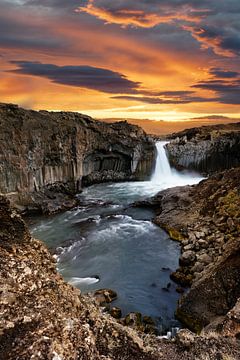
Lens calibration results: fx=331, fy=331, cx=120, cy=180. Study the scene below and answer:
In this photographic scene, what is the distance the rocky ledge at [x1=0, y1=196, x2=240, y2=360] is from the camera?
18.8 ft

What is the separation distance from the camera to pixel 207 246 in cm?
2312

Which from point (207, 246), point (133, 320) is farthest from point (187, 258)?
point (133, 320)

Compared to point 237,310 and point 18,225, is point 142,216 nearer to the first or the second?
point 237,310

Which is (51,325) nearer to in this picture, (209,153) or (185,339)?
(185,339)

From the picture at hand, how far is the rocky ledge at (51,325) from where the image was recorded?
5.73 m

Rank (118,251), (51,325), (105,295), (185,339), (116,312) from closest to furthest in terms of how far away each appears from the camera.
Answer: (51,325)
(185,339)
(116,312)
(105,295)
(118,251)

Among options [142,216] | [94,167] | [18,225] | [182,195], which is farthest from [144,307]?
[94,167]

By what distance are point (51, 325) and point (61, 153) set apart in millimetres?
37373

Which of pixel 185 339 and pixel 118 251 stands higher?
pixel 185 339

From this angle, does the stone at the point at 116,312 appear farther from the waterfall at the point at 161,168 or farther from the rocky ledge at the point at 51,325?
the waterfall at the point at 161,168

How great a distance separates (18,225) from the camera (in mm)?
7461

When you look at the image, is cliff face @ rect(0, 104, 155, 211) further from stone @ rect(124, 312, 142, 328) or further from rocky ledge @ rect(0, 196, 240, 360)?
rocky ledge @ rect(0, 196, 240, 360)

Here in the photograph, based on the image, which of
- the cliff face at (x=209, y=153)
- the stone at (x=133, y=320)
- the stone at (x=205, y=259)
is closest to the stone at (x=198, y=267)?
the stone at (x=205, y=259)

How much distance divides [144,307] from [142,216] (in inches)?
670
